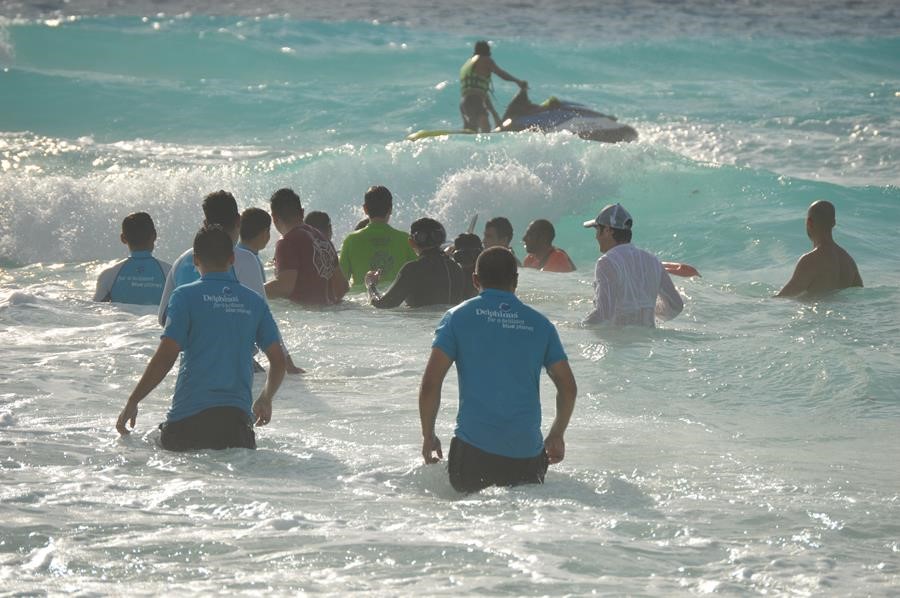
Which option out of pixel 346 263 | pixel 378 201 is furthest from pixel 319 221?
pixel 378 201

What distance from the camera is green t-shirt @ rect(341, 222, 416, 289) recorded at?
12.2m

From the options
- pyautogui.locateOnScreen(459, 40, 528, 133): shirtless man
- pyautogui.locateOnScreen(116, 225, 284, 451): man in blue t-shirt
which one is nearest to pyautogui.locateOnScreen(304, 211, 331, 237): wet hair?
pyautogui.locateOnScreen(116, 225, 284, 451): man in blue t-shirt

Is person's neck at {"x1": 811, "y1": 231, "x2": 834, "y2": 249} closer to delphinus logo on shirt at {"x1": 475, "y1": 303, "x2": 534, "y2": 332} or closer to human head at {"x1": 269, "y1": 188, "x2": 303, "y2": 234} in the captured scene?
human head at {"x1": 269, "y1": 188, "x2": 303, "y2": 234}

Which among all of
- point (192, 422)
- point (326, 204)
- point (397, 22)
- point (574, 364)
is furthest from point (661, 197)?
point (397, 22)

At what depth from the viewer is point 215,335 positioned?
6855mm

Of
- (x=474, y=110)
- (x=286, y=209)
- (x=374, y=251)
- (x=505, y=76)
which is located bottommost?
(x=374, y=251)

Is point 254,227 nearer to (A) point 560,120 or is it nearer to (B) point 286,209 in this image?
(B) point 286,209

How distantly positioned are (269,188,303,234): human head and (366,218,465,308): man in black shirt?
867mm

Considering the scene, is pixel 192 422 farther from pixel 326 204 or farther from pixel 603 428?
pixel 326 204

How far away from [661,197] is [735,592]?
603 inches

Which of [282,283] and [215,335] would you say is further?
[282,283]

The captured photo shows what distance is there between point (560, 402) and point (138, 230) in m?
4.96

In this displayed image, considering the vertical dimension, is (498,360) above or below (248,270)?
below

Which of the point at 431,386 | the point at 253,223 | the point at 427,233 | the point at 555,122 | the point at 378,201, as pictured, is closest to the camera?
the point at 431,386
